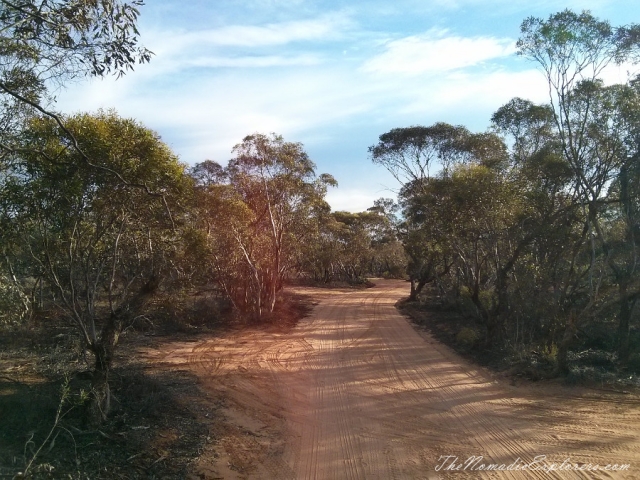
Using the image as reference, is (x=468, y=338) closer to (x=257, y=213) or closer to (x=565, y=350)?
(x=565, y=350)

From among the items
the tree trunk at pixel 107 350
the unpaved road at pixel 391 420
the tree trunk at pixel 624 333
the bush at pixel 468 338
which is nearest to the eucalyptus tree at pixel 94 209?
the tree trunk at pixel 107 350

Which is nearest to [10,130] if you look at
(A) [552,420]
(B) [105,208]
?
(B) [105,208]

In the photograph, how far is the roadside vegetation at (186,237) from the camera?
21.5ft

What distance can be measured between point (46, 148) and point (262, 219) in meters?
16.8

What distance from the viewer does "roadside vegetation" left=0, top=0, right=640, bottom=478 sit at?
6.55 m

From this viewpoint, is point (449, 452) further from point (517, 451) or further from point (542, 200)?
point (542, 200)

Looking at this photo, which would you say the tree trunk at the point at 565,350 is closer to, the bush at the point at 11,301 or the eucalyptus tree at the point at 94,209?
the eucalyptus tree at the point at 94,209

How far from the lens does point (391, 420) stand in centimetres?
813

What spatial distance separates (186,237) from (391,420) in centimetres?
516

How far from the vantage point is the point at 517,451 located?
21.6 ft

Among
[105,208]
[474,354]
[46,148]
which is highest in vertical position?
[46,148]

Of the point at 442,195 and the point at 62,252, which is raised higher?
the point at 442,195

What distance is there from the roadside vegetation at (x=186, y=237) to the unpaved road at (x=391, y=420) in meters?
0.97

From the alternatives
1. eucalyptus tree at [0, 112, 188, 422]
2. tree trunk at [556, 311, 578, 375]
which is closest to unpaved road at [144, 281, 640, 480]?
tree trunk at [556, 311, 578, 375]
